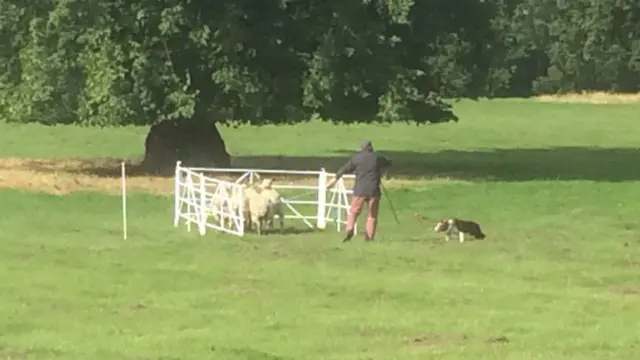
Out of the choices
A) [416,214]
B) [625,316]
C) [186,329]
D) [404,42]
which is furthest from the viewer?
[404,42]

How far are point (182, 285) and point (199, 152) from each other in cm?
1944

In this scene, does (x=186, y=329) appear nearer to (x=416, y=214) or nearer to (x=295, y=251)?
(x=295, y=251)

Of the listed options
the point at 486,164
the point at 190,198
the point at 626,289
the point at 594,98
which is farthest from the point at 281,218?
the point at 594,98

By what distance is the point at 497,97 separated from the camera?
345 ft

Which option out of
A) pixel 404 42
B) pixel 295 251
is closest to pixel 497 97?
pixel 404 42

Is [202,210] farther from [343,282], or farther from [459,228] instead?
[343,282]

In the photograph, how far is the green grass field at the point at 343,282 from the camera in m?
13.5

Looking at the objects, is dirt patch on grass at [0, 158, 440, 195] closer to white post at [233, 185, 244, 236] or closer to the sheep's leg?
the sheep's leg

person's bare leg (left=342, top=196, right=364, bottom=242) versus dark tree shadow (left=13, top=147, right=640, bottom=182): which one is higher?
person's bare leg (left=342, top=196, right=364, bottom=242)

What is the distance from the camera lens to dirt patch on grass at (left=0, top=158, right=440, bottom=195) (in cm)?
3272

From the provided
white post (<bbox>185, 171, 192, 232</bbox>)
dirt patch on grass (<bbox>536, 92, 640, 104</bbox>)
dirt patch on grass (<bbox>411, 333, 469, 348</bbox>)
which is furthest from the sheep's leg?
dirt patch on grass (<bbox>536, 92, 640, 104</bbox>)

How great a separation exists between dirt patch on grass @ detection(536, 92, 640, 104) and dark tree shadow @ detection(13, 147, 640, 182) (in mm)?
41141

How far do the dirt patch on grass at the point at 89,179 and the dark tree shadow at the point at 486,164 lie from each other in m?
0.08

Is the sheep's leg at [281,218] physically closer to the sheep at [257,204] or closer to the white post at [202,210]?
the sheep at [257,204]
